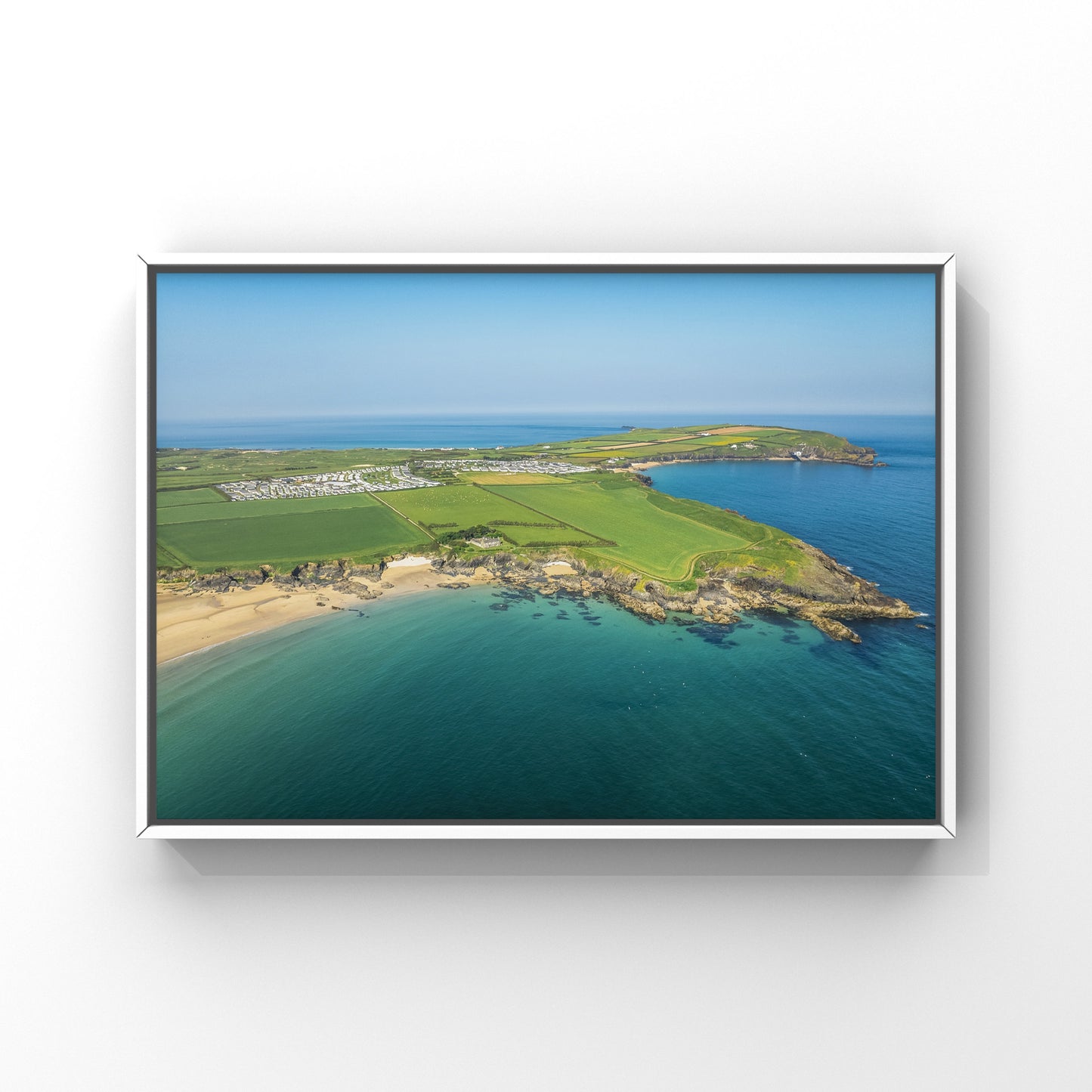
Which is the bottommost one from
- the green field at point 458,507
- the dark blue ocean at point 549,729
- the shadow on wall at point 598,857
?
the shadow on wall at point 598,857

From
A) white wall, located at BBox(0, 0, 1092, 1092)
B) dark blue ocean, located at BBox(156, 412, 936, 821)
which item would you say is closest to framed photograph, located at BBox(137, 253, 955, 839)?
dark blue ocean, located at BBox(156, 412, 936, 821)

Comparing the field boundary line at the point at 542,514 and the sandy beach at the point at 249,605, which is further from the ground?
the field boundary line at the point at 542,514

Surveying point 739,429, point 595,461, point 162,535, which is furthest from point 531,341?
point 162,535

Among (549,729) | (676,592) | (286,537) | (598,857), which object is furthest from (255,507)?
(598,857)

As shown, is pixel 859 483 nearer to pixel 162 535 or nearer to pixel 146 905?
pixel 162 535

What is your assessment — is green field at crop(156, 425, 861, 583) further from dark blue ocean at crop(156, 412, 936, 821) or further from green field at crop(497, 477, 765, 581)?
dark blue ocean at crop(156, 412, 936, 821)

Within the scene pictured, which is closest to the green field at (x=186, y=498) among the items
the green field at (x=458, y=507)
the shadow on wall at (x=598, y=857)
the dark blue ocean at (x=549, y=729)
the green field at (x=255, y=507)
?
the green field at (x=255, y=507)

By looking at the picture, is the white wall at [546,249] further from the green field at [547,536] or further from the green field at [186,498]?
the green field at [547,536]
